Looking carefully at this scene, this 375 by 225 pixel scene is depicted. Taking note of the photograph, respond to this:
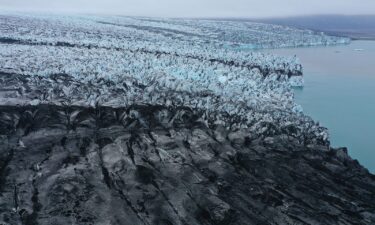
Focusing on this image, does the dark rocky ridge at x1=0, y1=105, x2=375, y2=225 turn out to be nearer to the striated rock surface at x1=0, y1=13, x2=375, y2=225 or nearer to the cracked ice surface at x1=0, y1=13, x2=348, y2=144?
the striated rock surface at x1=0, y1=13, x2=375, y2=225

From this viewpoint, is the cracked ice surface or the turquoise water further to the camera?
the cracked ice surface

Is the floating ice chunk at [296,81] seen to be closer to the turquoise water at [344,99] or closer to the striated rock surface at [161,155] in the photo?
the turquoise water at [344,99]

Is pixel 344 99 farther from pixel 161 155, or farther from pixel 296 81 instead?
pixel 161 155

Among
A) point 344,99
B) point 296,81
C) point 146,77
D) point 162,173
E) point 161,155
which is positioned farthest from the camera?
point 296,81

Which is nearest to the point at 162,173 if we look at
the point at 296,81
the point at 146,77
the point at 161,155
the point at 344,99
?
the point at 161,155

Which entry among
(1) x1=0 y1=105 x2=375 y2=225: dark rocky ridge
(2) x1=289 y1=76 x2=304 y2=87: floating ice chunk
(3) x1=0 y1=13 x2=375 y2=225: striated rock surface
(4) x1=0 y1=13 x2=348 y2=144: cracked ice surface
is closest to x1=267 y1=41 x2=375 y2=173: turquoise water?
(2) x1=289 y1=76 x2=304 y2=87: floating ice chunk

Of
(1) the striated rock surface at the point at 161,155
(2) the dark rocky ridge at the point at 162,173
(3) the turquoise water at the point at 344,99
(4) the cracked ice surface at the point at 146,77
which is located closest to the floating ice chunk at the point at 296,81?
(4) the cracked ice surface at the point at 146,77
